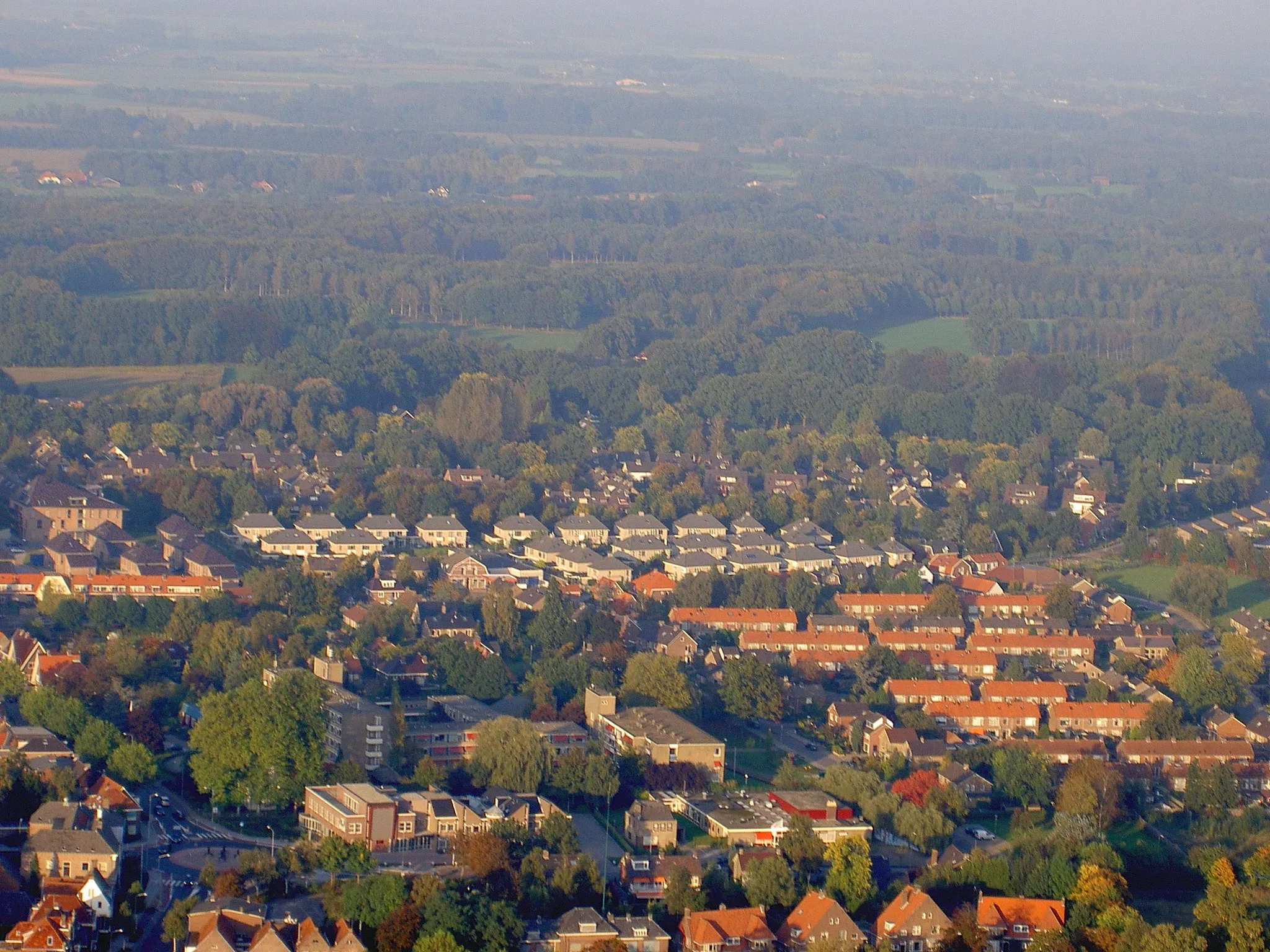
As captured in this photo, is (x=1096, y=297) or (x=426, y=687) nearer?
(x=426, y=687)

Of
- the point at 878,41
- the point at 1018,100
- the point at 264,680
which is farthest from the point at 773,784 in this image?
the point at 878,41

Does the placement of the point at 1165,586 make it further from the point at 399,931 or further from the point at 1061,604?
the point at 399,931

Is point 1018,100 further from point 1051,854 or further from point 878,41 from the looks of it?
point 1051,854

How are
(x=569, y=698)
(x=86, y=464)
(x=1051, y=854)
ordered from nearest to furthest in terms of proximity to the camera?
(x=1051, y=854) → (x=569, y=698) → (x=86, y=464)

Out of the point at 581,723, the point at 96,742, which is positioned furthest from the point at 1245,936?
the point at 96,742

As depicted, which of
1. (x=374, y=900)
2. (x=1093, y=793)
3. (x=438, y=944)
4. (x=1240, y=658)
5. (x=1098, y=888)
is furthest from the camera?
(x=1240, y=658)

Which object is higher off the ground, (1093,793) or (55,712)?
(55,712)
